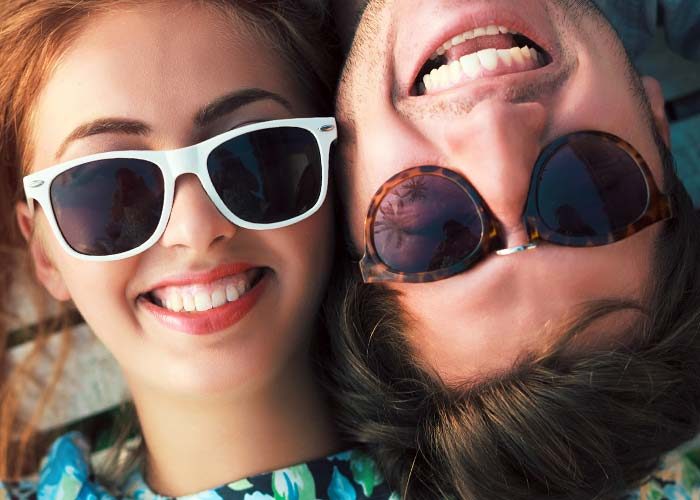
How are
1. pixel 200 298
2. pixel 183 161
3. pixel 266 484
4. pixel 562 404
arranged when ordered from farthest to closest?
1. pixel 266 484
2. pixel 200 298
3. pixel 183 161
4. pixel 562 404

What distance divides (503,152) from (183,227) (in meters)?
0.77

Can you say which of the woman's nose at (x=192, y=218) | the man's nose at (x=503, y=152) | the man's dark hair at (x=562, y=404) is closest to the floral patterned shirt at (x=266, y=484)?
the man's dark hair at (x=562, y=404)

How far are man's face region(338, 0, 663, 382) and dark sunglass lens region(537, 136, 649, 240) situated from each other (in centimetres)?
5

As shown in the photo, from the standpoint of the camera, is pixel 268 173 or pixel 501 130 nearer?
pixel 501 130

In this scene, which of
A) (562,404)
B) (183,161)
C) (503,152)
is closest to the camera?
(503,152)

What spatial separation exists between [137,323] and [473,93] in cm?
104

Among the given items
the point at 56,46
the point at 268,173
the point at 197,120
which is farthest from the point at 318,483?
the point at 56,46

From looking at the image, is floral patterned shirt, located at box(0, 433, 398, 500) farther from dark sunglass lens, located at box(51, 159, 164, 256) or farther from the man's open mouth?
the man's open mouth

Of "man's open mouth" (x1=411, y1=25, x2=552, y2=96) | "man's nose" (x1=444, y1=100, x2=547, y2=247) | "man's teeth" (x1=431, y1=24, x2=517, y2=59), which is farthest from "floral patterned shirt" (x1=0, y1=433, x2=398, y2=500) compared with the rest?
"man's teeth" (x1=431, y1=24, x2=517, y2=59)

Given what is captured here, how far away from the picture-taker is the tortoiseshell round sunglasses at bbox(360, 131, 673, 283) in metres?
1.69

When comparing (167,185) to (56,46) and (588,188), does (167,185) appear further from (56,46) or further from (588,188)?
(588,188)

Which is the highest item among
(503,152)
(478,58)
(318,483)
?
(478,58)

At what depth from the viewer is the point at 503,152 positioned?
1672 mm

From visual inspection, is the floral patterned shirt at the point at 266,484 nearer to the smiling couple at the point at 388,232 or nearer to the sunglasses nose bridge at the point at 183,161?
the smiling couple at the point at 388,232
